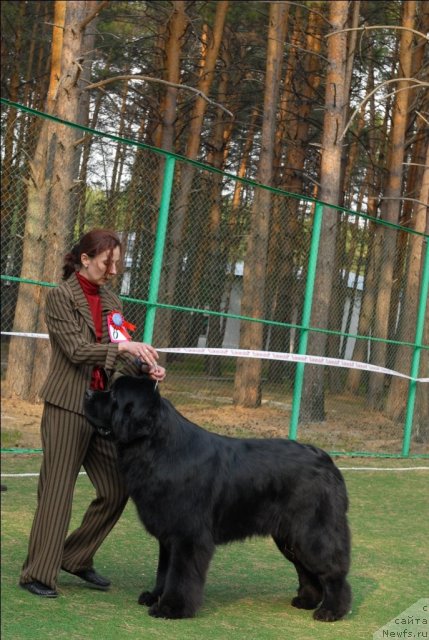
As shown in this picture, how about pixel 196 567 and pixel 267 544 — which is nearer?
pixel 196 567

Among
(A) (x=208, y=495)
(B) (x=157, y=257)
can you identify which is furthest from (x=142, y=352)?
(B) (x=157, y=257)

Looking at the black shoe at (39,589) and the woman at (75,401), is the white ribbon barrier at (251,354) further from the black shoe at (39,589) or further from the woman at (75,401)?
the black shoe at (39,589)

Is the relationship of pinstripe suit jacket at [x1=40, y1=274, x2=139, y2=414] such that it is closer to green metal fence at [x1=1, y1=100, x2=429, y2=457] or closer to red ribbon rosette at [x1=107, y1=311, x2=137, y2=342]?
red ribbon rosette at [x1=107, y1=311, x2=137, y2=342]

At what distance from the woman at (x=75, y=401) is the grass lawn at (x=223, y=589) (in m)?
0.26

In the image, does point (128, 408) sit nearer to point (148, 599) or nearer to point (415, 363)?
point (148, 599)

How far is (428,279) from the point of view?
12.9 m

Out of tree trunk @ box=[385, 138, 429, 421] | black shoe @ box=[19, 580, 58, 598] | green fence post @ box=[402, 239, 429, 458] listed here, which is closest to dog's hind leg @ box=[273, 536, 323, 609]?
black shoe @ box=[19, 580, 58, 598]

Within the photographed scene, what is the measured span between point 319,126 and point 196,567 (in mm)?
18436

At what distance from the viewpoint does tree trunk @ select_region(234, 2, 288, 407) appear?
18109 mm

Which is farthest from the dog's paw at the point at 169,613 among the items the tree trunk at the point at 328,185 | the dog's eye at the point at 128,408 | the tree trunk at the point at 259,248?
the tree trunk at the point at 259,248

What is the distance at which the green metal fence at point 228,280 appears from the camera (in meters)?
12.7

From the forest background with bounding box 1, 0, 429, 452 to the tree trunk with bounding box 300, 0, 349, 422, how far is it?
2 cm

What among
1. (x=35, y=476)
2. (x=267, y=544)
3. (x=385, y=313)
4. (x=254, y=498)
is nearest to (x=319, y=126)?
(x=385, y=313)

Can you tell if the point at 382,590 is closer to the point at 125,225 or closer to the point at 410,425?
the point at 410,425
